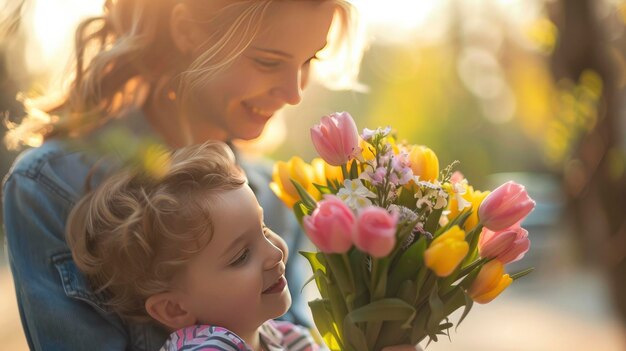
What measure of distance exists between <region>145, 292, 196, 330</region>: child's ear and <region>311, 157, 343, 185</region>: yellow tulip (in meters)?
0.29

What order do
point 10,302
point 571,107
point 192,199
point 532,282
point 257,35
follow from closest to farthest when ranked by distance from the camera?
point 192,199 < point 257,35 < point 571,107 < point 10,302 < point 532,282

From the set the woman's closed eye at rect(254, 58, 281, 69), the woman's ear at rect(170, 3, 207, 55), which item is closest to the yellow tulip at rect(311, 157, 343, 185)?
the woman's closed eye at rect(254, 58, 281, 69)

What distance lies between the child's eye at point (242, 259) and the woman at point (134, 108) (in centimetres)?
23

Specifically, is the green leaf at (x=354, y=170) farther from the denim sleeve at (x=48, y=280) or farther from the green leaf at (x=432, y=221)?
the denim sleeve at (x=48, y=280)

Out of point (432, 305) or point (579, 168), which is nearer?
point (432, 305)

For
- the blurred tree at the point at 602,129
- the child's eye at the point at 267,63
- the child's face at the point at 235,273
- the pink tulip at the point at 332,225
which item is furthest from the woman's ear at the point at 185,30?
the blurred tree at the point at 602,129

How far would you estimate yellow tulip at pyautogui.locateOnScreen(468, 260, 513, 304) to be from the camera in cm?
110

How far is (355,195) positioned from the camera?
3.46 ft

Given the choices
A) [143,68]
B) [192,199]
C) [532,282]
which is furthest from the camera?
[532,282]

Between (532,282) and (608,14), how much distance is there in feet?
12.7

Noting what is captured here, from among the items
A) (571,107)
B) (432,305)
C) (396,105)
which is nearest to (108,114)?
(432,305)

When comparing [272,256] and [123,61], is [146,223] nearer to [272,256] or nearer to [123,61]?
[272,256]

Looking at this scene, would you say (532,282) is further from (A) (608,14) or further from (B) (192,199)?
(B) (192,199)

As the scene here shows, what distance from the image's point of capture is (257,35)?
1.37 meters
